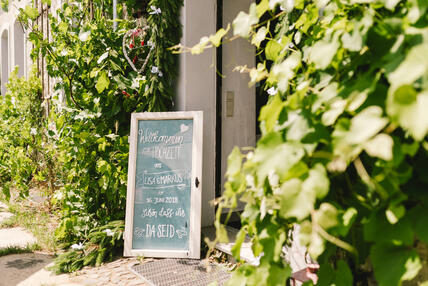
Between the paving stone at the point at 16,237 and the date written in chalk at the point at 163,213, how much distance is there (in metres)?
1.30

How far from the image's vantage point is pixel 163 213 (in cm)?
309

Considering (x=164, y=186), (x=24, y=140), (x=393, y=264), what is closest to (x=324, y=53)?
(x=393, y=264)

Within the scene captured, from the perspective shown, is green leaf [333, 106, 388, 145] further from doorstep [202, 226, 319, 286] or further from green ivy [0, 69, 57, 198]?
green ivy [0, 69, 57, 198]

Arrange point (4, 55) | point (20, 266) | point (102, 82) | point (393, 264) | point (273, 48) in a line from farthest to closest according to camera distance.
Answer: point (4, 55)
point (102, 82)
point (20, 266)
point (273, 48)
point (393, 264)

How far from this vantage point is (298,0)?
1136 millimetres

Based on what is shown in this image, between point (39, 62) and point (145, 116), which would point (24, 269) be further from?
point (39, 62)

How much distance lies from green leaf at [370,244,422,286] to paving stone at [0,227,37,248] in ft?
11.5

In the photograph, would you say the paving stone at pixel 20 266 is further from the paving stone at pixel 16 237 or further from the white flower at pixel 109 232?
the white flower at pixel 109 232

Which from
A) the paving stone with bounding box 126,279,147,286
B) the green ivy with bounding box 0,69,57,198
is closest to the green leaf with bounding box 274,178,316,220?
the paving stone with bounding box 126,279,147,286

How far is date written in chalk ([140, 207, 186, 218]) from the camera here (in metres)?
3.06

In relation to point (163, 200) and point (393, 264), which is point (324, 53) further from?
point (163, 200)

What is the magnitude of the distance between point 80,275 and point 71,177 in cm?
109

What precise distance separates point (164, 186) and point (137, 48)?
57.1 inches

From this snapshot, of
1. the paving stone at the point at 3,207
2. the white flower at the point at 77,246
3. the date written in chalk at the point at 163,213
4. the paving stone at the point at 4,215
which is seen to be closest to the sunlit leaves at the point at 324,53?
the date written in chalk at the point at 163,213
